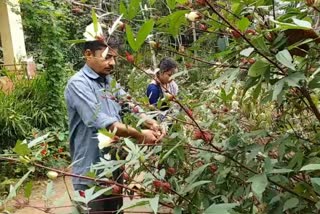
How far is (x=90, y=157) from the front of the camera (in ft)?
8.41

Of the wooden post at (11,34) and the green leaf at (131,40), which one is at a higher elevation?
the green leaf at (131,40)

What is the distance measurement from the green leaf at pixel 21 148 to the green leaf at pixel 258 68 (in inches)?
21.1

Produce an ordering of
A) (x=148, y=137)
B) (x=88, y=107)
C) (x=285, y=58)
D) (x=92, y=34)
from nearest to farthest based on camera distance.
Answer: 1. (x=285, y=58)
2. (x=92, y=34)
3. (x=148, y=137)
4. (x=88, y=107)

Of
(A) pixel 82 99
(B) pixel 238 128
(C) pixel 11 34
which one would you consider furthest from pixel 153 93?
(C) pixel 11 34

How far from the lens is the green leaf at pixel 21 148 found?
109cm

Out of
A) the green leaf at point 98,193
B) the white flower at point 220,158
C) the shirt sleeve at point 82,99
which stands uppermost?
the green leaf at point 98,193

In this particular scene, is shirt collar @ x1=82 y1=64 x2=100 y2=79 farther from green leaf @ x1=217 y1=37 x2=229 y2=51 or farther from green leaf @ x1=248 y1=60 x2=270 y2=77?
green leaf @ x1=248 y1=60 x2=270 y2=77

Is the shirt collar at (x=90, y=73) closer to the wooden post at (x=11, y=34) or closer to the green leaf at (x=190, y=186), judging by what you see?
the green leaf at (x=190, y=186)

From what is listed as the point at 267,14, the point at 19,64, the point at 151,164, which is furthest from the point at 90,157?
Result: the point at 19,64

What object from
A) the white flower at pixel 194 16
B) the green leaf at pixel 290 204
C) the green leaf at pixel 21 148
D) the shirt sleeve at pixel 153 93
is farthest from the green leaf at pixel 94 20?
the shirt sleeve at pixel 153 93

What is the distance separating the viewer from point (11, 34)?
352 inches

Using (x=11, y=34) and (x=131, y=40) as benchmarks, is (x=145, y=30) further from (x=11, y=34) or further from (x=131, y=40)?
(x=11, y=34)

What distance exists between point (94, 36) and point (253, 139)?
1.76ft

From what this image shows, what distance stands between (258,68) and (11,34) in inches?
334
